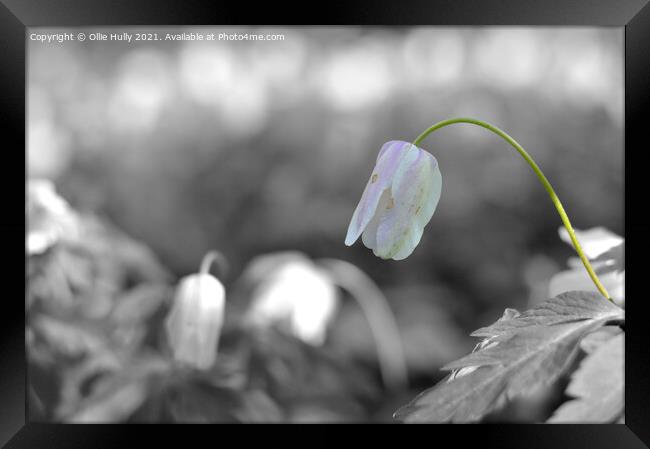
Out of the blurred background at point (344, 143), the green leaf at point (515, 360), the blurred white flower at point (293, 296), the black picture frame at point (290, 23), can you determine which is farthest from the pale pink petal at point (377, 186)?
the blurred background at point (344, 143)

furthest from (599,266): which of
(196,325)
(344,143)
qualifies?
(344,143)

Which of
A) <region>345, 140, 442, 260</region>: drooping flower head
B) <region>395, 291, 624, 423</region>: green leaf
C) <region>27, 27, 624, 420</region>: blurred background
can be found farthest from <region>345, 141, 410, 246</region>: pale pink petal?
<region>27, 27, 624, 420</region>: blurred background

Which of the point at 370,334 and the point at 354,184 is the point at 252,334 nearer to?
the point at 370,334

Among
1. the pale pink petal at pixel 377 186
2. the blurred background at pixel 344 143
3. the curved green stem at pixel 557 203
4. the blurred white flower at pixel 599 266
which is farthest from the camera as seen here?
the blurred background at pixel 344 143

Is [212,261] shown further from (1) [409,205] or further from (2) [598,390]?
(2) [598,390]

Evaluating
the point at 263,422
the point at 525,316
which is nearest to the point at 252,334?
the point at 263,422

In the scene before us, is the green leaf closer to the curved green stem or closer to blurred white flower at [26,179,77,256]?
the curved green stem

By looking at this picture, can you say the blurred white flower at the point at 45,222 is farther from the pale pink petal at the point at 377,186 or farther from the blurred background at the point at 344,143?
the blurred background at the point at 344,143
